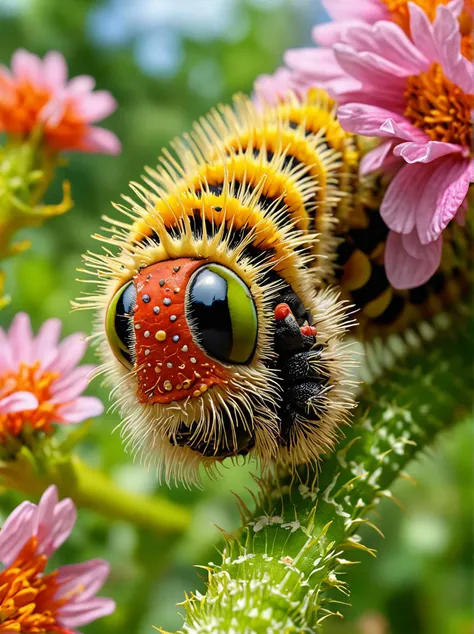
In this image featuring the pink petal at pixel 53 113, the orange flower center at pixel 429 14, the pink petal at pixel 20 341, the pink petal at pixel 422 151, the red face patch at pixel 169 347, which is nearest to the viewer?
the red face patch at pixel 169 347

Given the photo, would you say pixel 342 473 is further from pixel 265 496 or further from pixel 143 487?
pixel 143 487

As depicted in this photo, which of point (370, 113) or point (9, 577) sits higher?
point (370, 113)

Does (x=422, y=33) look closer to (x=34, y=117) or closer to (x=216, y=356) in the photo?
(x=216, y=356)

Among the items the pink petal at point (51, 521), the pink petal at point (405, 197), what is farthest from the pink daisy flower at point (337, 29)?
the pink petal at point (51, 521)

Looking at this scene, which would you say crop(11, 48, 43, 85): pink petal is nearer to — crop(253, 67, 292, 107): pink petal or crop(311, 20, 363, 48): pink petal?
crop(253, 67, 292, 107): pink petal

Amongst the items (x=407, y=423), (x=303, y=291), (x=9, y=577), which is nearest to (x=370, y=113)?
(x=303, y=291)

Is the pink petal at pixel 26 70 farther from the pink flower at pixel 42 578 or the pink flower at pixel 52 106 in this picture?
the pink flower at pixel 42 578

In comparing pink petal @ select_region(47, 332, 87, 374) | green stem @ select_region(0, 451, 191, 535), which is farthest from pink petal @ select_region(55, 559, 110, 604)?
pink petal @ select_region(47, 332, 87, 374)
